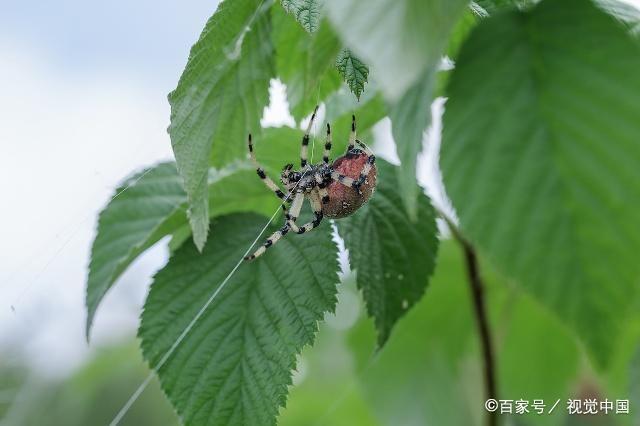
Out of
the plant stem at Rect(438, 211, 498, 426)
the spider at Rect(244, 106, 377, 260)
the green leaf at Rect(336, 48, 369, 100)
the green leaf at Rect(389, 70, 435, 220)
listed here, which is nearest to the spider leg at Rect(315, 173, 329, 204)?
the spider at Rect(244, 106, 377, 260)

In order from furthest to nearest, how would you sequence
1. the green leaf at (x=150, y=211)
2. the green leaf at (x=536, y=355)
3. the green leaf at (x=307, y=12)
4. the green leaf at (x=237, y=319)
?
the green leaf at (x=536, y=355), the green leaf at (x=150, y=211), the green leaf at (x=237, y=319), the green leaf at (x=307, y=12)

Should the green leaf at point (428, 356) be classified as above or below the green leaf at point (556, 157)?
below

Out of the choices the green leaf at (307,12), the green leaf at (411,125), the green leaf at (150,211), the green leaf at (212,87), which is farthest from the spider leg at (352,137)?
the green leaf at (411,125)

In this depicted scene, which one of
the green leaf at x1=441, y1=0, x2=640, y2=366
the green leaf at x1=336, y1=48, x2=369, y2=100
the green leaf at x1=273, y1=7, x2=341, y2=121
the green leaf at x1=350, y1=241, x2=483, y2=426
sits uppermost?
the green leaf at x1=441, y1=0, x2=640, y2=366

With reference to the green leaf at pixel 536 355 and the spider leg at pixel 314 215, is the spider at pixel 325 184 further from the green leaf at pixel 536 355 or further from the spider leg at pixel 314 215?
the green leaf at pixel 536 355

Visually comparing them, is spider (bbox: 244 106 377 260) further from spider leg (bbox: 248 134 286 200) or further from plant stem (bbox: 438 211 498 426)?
plant stem (bbox: 438 211 498 426)

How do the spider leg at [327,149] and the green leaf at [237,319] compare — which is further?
the spider leg at [327,149]
